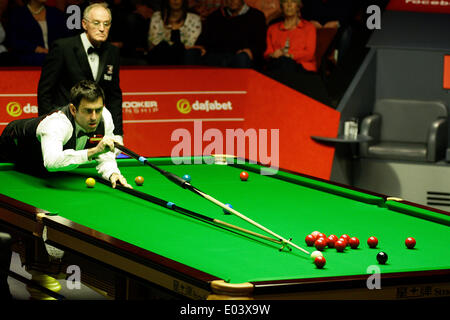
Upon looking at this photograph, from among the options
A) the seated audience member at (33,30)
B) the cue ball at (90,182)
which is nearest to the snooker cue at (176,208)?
the cue ball at (90,182)

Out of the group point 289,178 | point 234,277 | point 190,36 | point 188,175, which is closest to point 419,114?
point 190,36

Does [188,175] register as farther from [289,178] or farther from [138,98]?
[138,98]

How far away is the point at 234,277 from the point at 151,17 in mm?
5522

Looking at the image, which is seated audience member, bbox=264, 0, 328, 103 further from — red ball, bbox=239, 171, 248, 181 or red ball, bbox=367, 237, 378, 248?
red ball, bbox=367, 237, 378, 248

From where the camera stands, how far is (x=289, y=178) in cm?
540

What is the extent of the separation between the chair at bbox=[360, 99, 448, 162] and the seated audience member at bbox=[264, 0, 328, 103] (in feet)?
1.93

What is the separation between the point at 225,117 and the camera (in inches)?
328

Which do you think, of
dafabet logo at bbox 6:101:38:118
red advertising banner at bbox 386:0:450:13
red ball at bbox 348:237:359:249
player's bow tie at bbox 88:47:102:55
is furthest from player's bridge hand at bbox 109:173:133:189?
red advertising banner at bbox 386:0:450:13

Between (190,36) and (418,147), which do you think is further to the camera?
(190,36)

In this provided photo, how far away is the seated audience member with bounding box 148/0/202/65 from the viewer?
8250mm

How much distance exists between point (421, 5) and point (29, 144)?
4.56 meters

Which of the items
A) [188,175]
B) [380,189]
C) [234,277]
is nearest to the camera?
[234,277]

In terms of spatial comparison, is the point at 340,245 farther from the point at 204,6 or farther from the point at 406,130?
the point at 204,6

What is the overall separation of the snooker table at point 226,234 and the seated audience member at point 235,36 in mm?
2865
